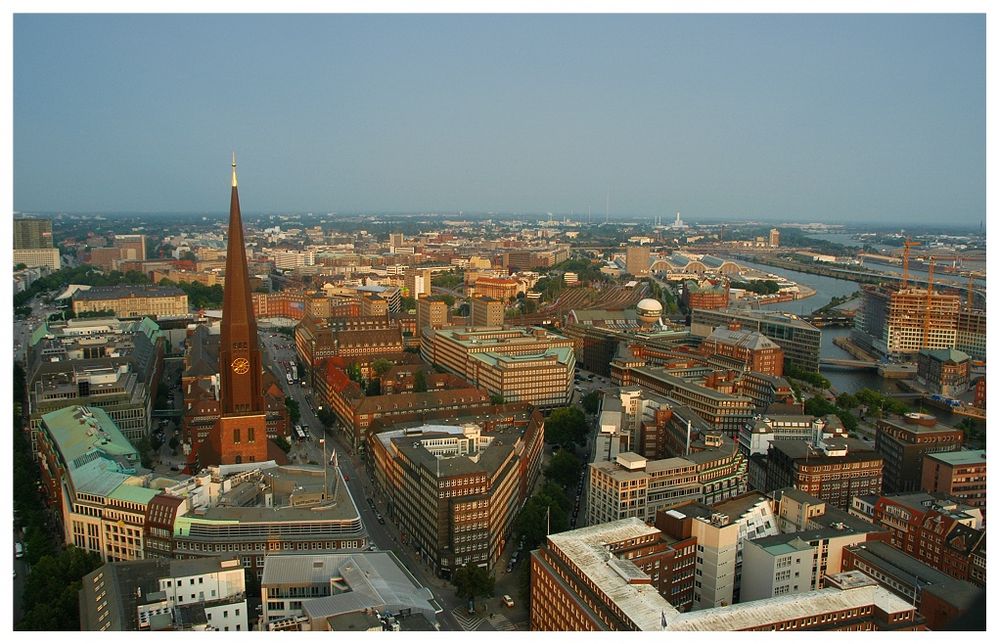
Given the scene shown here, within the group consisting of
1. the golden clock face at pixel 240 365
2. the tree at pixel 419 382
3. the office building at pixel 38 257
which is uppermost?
the golden clock face at pixel 240 365

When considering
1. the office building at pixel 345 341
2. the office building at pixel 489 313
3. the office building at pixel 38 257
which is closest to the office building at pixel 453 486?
the office building at pixel 345 341

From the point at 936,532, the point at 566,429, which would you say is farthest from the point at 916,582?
the point at 566,429

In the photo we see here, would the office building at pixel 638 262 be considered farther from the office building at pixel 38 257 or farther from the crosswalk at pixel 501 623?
the crosswalk at pixel 501 623

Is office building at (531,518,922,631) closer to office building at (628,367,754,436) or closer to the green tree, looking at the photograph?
the green tree

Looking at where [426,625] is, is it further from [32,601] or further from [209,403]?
[209,403]

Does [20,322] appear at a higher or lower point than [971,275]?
lower

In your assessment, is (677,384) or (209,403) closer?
(209,403)

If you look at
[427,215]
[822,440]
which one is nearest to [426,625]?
[822,440]
